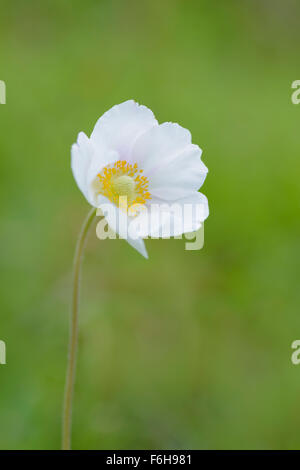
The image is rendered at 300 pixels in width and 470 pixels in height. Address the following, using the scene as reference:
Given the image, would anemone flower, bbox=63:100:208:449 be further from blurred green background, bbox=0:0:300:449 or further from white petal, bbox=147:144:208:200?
blurred green background, bbox=0:0:300:449

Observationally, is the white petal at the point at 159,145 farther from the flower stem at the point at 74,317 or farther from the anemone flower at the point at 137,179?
the flower stem at the point at 74,317

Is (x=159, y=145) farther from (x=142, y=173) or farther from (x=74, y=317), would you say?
(x=74, y=317)

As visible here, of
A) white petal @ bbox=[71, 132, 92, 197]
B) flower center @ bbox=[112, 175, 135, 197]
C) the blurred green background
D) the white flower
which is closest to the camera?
white petal @ bbox=[71, 132, 92, 197]

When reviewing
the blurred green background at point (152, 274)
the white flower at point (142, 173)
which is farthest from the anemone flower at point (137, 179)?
the blurred green background at point (152, 274)

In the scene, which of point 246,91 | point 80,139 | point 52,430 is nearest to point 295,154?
point 246,91

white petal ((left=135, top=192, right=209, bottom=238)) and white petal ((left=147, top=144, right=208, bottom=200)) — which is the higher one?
white petal ((left=147, top=144, right=208, bottom=200))

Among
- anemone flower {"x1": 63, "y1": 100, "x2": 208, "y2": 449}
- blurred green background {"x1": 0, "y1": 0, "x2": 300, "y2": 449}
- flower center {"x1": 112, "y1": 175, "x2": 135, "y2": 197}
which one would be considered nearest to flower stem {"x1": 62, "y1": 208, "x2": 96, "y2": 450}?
anemone flower {"x1": 63, "y1": 100, "x2": 208, "y2": 449}
